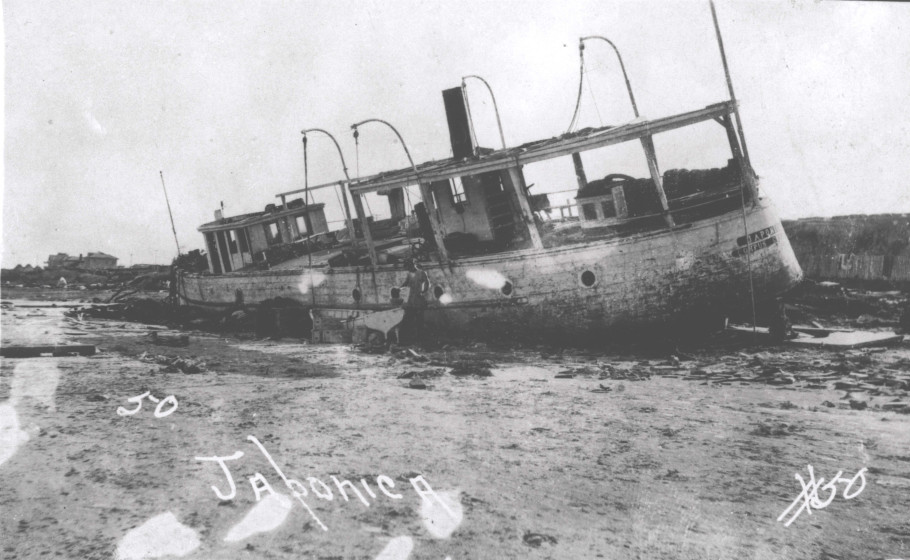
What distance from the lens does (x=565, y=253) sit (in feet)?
37.6

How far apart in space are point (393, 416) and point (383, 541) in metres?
2.81

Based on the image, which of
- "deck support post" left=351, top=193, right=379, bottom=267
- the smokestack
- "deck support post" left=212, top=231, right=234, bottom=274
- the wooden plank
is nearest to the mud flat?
the wooden plank

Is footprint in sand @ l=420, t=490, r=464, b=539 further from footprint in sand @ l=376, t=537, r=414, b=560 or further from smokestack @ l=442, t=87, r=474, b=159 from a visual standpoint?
smokestack @ l=442, t=87, r=474, b=159

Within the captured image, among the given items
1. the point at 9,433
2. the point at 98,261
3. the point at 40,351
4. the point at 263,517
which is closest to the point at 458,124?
the point at 40,351

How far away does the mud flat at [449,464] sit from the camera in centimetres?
354

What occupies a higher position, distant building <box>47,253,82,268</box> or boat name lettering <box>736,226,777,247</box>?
distant building <box>47,253,82,268</box>

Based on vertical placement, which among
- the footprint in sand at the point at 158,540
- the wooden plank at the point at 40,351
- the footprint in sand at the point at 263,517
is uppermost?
the wooden plank at the point at 40,351

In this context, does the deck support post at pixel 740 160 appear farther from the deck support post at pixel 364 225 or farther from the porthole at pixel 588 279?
the deck support post at pixel 364 225

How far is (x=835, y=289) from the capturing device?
59.6ft

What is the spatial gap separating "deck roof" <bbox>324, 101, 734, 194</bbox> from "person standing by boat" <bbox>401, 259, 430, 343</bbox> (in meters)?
2.13

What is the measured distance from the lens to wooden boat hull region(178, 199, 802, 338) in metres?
10.8

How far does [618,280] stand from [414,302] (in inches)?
195

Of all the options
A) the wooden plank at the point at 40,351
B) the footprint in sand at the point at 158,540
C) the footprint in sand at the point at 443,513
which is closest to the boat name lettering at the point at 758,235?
the footprint in sand at the point at 443,513

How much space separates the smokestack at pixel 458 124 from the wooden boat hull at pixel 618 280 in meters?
3.80
